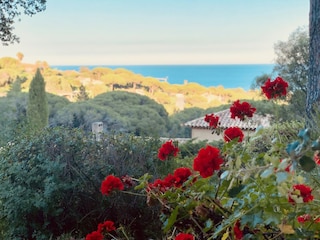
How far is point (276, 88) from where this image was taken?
147cm

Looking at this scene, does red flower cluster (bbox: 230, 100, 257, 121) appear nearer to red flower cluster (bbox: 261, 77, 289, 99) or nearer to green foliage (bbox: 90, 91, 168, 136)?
red flower cluster (bbox: 261, 77, 289, 99)

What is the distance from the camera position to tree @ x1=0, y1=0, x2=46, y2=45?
10.1 ft

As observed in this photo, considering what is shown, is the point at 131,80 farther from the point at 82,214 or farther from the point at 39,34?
the point at 82,214

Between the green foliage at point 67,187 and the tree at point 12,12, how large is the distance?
3.46 feet

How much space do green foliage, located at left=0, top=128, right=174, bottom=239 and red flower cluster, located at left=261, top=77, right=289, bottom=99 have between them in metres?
1.32

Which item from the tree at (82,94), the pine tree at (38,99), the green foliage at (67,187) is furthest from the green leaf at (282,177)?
the tree at (82,94)

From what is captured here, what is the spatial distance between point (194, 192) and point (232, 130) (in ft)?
0.95

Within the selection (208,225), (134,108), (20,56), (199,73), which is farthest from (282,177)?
(199,73)

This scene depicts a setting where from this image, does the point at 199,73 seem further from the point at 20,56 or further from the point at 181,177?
the point at 181,177

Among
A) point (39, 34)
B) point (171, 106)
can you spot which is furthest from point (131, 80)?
point (39, 34)

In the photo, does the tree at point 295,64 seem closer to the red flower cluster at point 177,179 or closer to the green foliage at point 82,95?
the green foliage at point 82,95

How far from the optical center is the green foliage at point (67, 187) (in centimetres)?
243

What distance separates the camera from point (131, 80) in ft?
39.3

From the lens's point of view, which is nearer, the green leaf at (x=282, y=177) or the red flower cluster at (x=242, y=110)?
the green leaf at (x=282, y=177)
